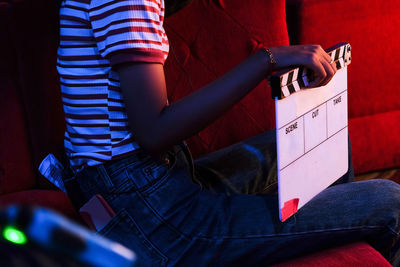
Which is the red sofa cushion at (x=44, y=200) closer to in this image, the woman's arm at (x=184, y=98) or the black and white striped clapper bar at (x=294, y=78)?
the woman's arm at (x=184, y=98)

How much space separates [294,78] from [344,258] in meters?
0.37

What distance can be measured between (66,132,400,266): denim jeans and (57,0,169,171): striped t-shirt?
0.04m

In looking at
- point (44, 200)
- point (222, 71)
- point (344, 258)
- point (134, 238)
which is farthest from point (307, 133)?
point (44, 200)

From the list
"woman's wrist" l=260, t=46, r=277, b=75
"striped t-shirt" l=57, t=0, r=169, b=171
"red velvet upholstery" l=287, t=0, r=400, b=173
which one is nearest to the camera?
"striped t-shirt" l=57, t=0, r=169, b=171

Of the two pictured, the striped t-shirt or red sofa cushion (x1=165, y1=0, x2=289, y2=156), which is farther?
red sofa cushion (x1=165, y1=0, x2=289, y2=156)

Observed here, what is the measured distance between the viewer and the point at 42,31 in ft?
3.89

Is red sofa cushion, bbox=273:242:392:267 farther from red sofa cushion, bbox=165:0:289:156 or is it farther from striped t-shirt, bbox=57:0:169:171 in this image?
red sofa cushion, bbox=165:0:289:156

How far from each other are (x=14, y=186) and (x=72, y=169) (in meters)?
0.40

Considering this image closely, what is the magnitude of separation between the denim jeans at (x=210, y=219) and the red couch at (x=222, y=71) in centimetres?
6

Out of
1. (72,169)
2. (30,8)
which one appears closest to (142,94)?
(72,169)

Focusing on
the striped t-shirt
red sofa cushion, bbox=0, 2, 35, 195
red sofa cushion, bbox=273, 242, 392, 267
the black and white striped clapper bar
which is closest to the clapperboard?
the black and white striped clapper bar

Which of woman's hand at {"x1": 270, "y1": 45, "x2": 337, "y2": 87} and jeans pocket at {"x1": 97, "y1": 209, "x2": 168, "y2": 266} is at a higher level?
woman's hand at {"x1": 270, "y1": 45, "x2": 337, "y2": 87}

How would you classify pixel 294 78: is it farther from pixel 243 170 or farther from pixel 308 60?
pixel 243 170

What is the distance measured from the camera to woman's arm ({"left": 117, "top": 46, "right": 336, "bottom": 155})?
756mm
